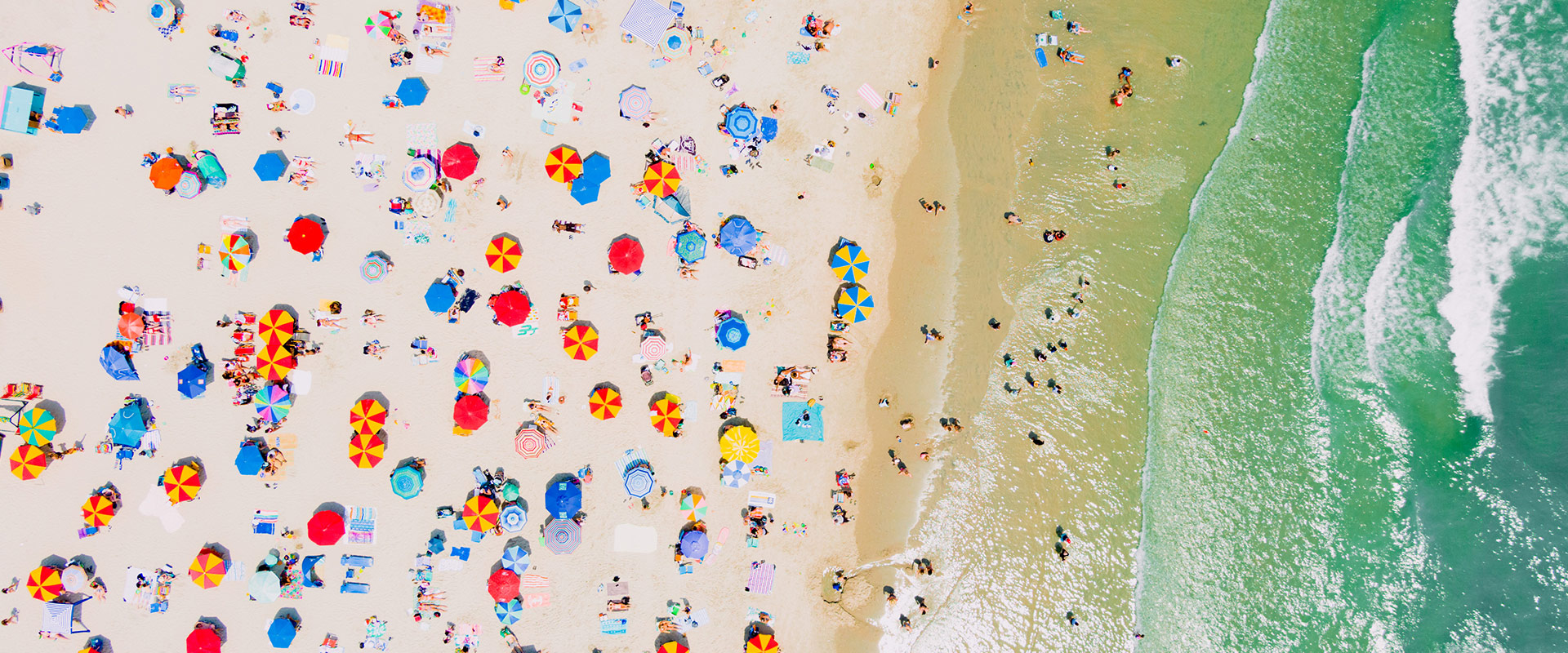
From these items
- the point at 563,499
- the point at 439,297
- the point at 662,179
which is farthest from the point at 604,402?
the point at 662,179

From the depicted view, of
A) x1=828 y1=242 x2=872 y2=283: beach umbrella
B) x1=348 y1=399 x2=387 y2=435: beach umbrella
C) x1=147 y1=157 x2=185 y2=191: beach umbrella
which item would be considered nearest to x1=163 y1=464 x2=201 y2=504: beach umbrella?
x1=348 y1=399 x2=387 y2=435: beach umbrella

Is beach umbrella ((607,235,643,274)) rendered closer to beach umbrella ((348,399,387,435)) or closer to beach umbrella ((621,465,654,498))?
beach umbrella ((621,465,654,498))

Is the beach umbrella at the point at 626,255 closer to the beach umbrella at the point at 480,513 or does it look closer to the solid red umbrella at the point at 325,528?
the beach umbrella at the point at 480,513

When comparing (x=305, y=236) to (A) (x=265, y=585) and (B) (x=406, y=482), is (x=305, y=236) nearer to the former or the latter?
(B) (x=406, y=482)

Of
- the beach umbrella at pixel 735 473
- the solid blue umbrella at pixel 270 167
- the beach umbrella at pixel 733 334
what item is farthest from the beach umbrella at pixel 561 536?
the solid blue umbrella at pixel 270 167

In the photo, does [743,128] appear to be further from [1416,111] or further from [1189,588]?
[1416,111]

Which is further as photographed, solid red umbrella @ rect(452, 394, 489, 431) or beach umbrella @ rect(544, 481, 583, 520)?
beach umbrella @ rect(544, 481, 583, 520)
